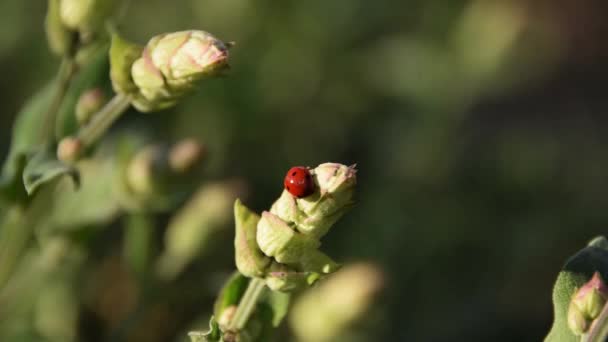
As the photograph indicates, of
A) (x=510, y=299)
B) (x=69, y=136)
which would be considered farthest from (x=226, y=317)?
(x=510, y=299)

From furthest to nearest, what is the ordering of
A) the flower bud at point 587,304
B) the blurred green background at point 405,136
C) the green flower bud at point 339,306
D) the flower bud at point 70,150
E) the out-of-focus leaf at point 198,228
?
the blurred green background at point 405,136, the out-of-focus leaf at point 198,228, the green flower bud at point 339,306, the flower bud at point 70,150, the flower bud at point 587,304

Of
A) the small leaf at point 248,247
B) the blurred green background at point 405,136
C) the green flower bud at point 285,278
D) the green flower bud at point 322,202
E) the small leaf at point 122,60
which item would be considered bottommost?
the blurred green background at point 405,136

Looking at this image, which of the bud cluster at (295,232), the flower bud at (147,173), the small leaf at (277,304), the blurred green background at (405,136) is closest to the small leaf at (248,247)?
the bud cluster at (295,232)

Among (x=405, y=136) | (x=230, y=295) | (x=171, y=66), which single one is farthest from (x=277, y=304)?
(x=405, y=136)

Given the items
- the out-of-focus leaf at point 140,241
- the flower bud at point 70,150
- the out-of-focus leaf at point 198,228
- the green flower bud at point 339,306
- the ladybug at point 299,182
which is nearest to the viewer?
the ladybug at point 299,182

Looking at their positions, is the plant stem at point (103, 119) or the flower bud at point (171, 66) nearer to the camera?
the flower bud at point (171, 66)

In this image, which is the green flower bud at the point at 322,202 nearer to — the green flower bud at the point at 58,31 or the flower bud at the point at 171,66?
the flower bud at the point at 171,66

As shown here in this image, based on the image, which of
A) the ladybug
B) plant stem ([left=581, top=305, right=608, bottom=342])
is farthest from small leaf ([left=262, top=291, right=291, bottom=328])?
plant stem ([left=581, top=305, right=608, bottom=342])

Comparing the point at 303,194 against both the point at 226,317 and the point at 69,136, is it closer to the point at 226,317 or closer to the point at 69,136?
the point at 226,317
